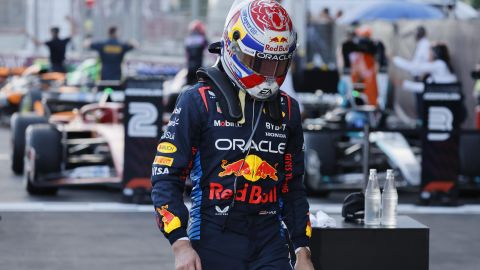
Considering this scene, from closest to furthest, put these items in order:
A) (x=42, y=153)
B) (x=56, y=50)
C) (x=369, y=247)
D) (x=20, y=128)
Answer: (x=369, y=247), (x=42, y=153), (x=20, y=128), (x=56, y=50)

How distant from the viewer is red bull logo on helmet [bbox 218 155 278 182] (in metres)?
4.43

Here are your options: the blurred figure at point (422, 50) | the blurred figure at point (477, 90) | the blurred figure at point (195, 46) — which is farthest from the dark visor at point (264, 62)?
the blurred figure at point (195, 46)

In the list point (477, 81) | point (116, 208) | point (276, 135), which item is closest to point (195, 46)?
point (477, 81)

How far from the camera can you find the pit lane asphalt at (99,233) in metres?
8.71

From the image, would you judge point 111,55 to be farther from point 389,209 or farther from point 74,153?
point 389,209

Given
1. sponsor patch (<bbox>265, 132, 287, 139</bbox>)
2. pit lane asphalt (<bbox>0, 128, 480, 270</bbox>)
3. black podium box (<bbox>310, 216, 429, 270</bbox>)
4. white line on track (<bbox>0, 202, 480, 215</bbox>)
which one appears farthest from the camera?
white line on track (<bbox>0, 202, 480, 215</bbox>)

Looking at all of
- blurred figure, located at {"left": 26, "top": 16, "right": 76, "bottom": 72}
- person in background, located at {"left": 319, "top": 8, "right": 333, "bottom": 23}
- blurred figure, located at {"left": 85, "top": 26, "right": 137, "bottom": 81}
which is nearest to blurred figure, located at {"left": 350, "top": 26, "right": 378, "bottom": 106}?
blurred figure, located at {"left": 85, "top": 26, "right": 137, "bottom": 81}

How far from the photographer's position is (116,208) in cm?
1137

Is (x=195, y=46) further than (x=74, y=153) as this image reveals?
Yes

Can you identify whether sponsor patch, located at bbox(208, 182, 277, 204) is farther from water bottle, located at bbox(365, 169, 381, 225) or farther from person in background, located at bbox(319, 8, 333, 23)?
person in background, located at bbox(319, 8, 333, 23)

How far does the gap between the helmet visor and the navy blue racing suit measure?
0.49ft

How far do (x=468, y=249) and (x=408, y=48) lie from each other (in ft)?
46.4

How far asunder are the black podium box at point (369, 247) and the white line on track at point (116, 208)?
218 inches

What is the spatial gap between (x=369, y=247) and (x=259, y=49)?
1.47 m
